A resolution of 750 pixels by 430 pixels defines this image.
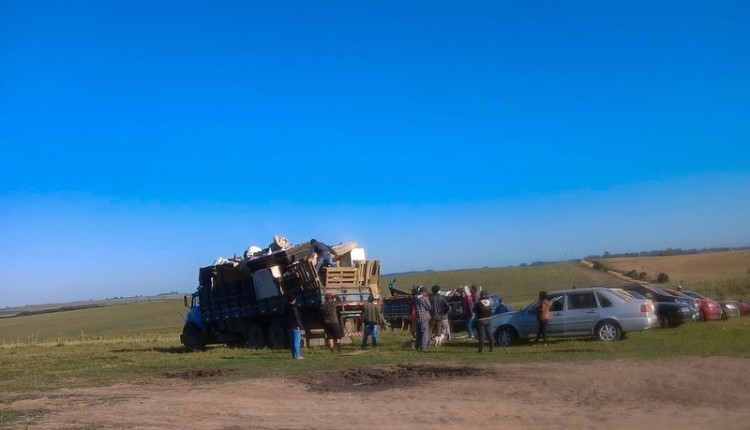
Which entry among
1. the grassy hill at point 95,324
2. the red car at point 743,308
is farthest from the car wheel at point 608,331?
the grassy hill at point 95,324

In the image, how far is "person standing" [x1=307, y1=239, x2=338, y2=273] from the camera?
67.0ft

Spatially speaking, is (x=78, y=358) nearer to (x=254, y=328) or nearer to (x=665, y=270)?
(x=254, y=328)

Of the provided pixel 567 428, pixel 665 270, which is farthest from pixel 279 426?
pixel 665 270

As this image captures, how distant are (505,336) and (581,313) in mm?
2076

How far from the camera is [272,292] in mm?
20797

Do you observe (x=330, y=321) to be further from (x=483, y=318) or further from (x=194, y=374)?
(x=194, y=374)

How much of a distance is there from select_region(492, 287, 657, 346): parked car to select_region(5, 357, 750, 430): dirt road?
4018mm

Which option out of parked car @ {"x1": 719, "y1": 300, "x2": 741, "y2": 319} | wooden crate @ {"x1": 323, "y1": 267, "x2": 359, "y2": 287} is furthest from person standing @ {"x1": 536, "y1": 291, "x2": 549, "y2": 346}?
parked car @ {"x1": 719, "y1": 300, "x2": 741, "y2": 319}

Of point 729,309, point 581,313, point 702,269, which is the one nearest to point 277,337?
point 581,313

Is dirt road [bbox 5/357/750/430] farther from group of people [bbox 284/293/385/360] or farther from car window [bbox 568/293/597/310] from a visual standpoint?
car window [bbox 568/293/597/310]

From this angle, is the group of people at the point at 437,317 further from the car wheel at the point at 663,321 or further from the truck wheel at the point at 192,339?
the truck wheel at the point at 192,339

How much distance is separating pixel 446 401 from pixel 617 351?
675 cm

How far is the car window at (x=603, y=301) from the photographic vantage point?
17859 mm

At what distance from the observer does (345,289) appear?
2042cm
